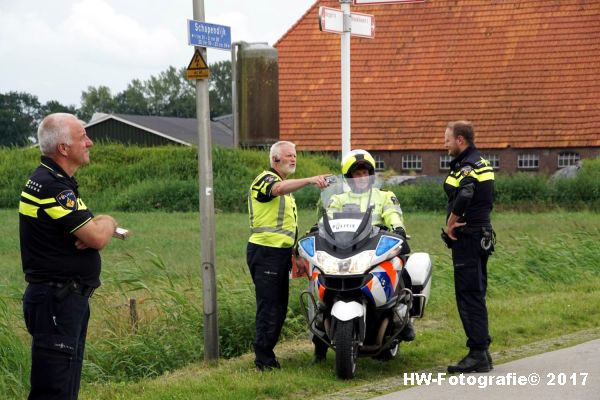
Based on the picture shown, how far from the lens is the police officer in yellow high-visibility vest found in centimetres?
931

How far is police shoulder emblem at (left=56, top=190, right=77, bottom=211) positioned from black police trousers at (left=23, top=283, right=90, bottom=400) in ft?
1.59

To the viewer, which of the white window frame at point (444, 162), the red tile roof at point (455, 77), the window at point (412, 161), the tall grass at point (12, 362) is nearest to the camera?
the tall grass at point (12, 362)

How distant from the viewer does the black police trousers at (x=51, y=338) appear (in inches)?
251

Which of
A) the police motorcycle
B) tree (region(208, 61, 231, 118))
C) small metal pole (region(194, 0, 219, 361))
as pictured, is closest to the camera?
the police motorcycle

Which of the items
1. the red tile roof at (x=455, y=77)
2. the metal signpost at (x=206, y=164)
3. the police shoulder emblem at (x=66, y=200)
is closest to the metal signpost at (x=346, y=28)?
the metal signpost at (x=206, y=164)

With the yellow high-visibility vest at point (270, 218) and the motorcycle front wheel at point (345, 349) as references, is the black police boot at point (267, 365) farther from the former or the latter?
the yellow high-visibility vest at point (270, 218)

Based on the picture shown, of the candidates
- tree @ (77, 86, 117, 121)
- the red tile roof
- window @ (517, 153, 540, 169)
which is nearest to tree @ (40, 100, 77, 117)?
tree @ (77, 86, 117, 121)

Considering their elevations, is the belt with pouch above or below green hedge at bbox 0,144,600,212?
above

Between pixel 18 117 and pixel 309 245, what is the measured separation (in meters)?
93.3

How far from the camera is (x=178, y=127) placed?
68188mm

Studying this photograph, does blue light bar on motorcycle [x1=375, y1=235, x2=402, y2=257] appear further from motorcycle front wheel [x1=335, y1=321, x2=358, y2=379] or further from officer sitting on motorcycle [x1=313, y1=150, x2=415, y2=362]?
motorcycle front wheel [x1=335, y1=321, x2=358, y2=379]

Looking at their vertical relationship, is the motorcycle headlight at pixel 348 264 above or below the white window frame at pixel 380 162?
above

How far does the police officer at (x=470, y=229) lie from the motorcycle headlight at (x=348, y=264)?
108cm

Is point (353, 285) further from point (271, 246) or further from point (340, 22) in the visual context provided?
point (340, 22)
